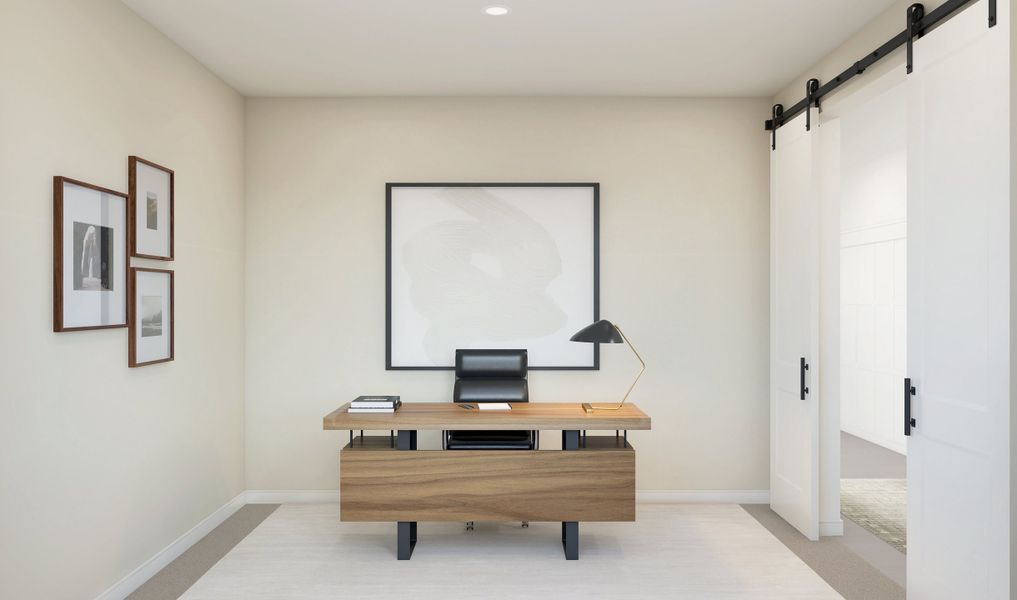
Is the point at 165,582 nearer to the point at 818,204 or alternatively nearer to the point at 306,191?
the point at 306,191

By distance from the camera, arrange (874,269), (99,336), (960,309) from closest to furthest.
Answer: (960,309), (99,336), (874,269)

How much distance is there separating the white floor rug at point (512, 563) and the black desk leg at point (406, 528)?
0.04 m

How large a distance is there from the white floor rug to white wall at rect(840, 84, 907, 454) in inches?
122

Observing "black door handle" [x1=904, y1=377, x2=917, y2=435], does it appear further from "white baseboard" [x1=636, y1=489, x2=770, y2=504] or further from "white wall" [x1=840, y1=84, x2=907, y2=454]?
"white wall" [x1=840, y1=84, x2=907, y2=454]

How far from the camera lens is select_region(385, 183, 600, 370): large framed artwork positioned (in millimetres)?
4730

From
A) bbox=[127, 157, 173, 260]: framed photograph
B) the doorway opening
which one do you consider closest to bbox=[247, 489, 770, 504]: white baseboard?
the doorway opening

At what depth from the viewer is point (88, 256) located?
116 inches

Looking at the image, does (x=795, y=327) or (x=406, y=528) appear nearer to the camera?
(x=406, y=528)

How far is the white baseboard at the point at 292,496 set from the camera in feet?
15.5

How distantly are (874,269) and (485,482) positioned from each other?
16.7ft

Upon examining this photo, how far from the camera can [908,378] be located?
2.93m

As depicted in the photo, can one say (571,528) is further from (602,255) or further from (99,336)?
(99,336)

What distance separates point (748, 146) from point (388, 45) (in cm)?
251

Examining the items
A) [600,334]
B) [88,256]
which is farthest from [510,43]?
[88,256]
